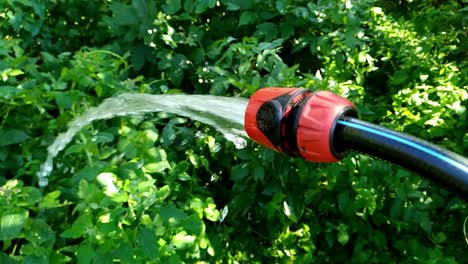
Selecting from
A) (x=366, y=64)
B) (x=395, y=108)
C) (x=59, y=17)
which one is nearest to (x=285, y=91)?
(x=395, y=108)

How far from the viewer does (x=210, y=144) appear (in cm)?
214

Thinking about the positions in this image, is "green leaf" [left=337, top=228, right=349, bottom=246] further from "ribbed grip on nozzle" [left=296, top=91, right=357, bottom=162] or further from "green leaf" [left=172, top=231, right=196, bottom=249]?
"ribbed grip on nozzle" [left=296, top=91, right=357, bottom=162]

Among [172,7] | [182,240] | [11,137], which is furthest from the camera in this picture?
[172,7]

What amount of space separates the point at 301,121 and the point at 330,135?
0.20 feet

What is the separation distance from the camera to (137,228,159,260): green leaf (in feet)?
4.97

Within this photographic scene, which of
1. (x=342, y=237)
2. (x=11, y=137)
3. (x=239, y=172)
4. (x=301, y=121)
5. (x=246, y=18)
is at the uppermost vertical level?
(x=301, y=121)

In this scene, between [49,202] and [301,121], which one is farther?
[49,202]

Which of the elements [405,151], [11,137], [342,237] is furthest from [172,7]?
[405,151]

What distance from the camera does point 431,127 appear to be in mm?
2338

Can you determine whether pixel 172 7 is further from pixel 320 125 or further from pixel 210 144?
pixel 320 125

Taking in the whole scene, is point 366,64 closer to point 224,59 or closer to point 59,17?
point 224,59

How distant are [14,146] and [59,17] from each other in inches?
41.9

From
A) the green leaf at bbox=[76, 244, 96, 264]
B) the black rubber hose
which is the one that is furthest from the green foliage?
the black rubber hose

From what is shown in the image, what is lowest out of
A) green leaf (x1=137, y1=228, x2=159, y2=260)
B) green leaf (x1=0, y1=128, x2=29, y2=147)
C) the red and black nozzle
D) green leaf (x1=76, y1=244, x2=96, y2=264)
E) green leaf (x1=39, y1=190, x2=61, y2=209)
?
green leaf (x1=76, y1=244, x2=96, y2=264)
